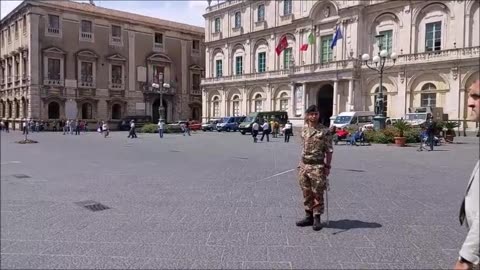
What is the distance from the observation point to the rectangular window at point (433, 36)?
36.1 meters

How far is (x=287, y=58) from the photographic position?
1890 inches

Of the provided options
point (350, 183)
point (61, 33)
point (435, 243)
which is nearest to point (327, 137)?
point (435, 243)

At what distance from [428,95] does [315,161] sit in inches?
1354

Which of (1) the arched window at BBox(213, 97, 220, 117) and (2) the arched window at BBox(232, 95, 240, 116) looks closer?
(2) the arched window at BBox(232, 95, 240, 116)

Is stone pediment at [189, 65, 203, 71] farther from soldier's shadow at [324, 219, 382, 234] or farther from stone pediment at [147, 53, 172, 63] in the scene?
soldier's shadow at [324, 219, 382, 234]

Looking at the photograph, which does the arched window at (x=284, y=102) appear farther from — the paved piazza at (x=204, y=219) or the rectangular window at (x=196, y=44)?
the paved piazza at (x=204, y=219)

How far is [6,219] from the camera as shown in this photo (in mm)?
3801

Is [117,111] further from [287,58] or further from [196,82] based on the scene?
[287,58]

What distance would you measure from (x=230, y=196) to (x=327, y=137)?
3.03m

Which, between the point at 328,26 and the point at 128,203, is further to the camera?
the point at 328,26

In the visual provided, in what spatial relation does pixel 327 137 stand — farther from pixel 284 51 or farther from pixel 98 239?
pixel 284 51

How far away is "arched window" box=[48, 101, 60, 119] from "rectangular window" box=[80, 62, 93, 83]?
436 cm

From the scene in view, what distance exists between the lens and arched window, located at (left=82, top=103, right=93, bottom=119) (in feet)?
172

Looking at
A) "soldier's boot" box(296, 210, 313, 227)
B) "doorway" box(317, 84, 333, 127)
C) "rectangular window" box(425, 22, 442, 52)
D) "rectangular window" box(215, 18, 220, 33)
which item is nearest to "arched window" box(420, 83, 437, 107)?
"rectangular window" box(425, 22, 442, 52)
